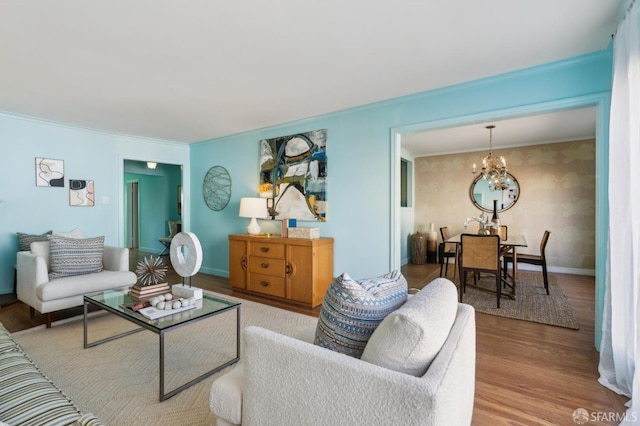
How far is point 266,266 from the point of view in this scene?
3.83m

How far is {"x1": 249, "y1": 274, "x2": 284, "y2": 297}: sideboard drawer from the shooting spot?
370cm

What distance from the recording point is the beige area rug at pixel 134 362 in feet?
5.60

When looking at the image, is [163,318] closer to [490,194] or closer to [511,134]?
[511,134]

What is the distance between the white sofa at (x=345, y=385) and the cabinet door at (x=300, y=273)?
7.21ft

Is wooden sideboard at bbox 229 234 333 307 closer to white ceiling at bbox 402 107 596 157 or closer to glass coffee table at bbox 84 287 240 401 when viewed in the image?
glass coffee table at bbox 84 287 240 401

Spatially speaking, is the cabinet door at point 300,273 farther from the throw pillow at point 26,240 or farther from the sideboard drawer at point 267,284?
the throw pillow at point 26,240

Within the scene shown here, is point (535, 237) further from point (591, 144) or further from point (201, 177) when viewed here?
point (201, 177)

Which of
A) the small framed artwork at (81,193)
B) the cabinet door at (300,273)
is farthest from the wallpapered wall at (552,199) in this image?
the small framed artwork at (81,193)

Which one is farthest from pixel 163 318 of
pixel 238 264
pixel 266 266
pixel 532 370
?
pixel 532 370

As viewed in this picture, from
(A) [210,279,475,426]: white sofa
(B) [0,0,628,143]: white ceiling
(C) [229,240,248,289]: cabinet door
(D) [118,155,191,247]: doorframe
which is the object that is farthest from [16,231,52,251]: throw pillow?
(A) [210,279,475,426]: white sofa

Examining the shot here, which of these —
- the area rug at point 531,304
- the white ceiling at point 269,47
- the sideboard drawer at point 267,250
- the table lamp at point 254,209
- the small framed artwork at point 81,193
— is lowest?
the area rug at point 531,304

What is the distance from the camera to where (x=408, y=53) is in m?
2.37

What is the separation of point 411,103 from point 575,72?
4.45 feet

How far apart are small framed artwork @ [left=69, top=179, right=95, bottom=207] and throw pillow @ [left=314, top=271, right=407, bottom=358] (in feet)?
15.4
